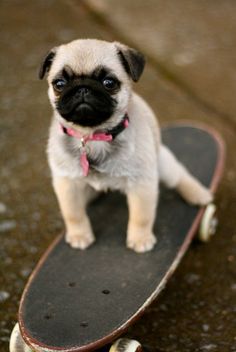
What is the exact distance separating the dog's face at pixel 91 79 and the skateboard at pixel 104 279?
2.03 ft

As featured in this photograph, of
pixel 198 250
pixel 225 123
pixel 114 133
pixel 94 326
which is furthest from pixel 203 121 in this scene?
pixel 94 326

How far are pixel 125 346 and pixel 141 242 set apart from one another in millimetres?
521

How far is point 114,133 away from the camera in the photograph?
2084 millimetres

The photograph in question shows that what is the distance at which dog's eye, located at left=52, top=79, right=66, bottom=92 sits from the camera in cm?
196

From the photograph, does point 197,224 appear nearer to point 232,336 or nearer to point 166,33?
point 232,336

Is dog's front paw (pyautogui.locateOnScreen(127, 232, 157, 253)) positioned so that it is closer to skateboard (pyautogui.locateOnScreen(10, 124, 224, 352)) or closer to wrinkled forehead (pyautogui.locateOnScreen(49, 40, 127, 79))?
skateboard (pyautogui.locateOnScreen(10, 124, 224, 352))

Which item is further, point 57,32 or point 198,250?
point 57,32

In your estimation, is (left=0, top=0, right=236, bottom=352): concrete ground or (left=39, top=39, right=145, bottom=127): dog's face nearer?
(left=39, top=39, right=145, bottom=127): dog's face

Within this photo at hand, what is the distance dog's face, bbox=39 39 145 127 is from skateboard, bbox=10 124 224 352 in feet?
2.03

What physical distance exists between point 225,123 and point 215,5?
5.71 ft

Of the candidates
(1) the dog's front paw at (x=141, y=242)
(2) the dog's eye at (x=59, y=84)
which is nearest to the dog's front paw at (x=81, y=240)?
(1) the dog's front paw at (x=141, y=242)

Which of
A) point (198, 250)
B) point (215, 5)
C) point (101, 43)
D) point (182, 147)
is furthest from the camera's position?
point (215, 5)

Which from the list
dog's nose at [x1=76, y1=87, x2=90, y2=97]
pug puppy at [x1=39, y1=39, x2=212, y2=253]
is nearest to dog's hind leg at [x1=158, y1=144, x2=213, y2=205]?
pug puppy at [x1=39, y1=39, x2=212, y2=253]

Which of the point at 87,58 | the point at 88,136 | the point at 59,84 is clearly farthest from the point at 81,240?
the point at 87,58
